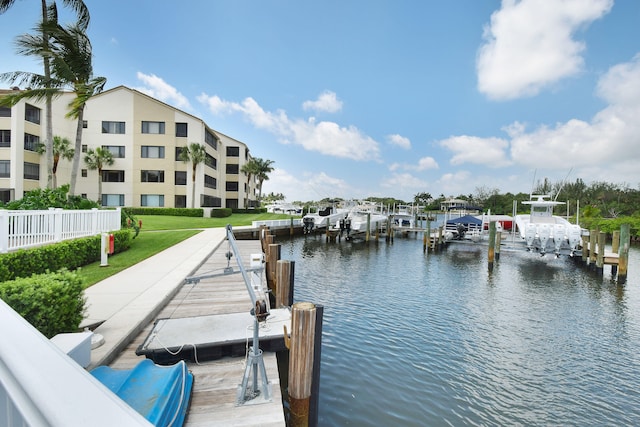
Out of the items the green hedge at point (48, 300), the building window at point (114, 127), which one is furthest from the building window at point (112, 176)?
the green hedge at point (48, 300)

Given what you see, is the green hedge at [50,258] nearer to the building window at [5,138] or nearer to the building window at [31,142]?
the building window at [31,142]

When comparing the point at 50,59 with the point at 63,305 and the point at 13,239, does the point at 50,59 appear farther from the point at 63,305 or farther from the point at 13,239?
the point at 63,305

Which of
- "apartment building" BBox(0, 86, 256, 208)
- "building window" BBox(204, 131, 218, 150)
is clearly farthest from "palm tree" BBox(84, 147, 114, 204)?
"building window" BBox(204, 131, 218, 150)

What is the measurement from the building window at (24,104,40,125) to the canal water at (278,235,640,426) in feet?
125

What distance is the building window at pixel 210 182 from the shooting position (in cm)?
4497

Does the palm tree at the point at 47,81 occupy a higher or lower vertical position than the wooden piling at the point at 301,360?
higher

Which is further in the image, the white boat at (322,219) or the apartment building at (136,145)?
the apartment building at (136,145)

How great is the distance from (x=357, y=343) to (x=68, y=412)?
8772 millimetres

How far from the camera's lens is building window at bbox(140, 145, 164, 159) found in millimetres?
41438

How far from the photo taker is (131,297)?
8.29 m

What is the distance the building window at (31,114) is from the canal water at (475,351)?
38.0 m

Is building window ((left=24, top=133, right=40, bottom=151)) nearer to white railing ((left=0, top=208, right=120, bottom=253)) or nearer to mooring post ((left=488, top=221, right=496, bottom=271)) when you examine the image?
white railing ((left=0, top=208, right=120, bottom=253))

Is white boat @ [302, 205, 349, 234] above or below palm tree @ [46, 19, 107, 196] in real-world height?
below

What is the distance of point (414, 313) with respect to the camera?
11.7 metres
